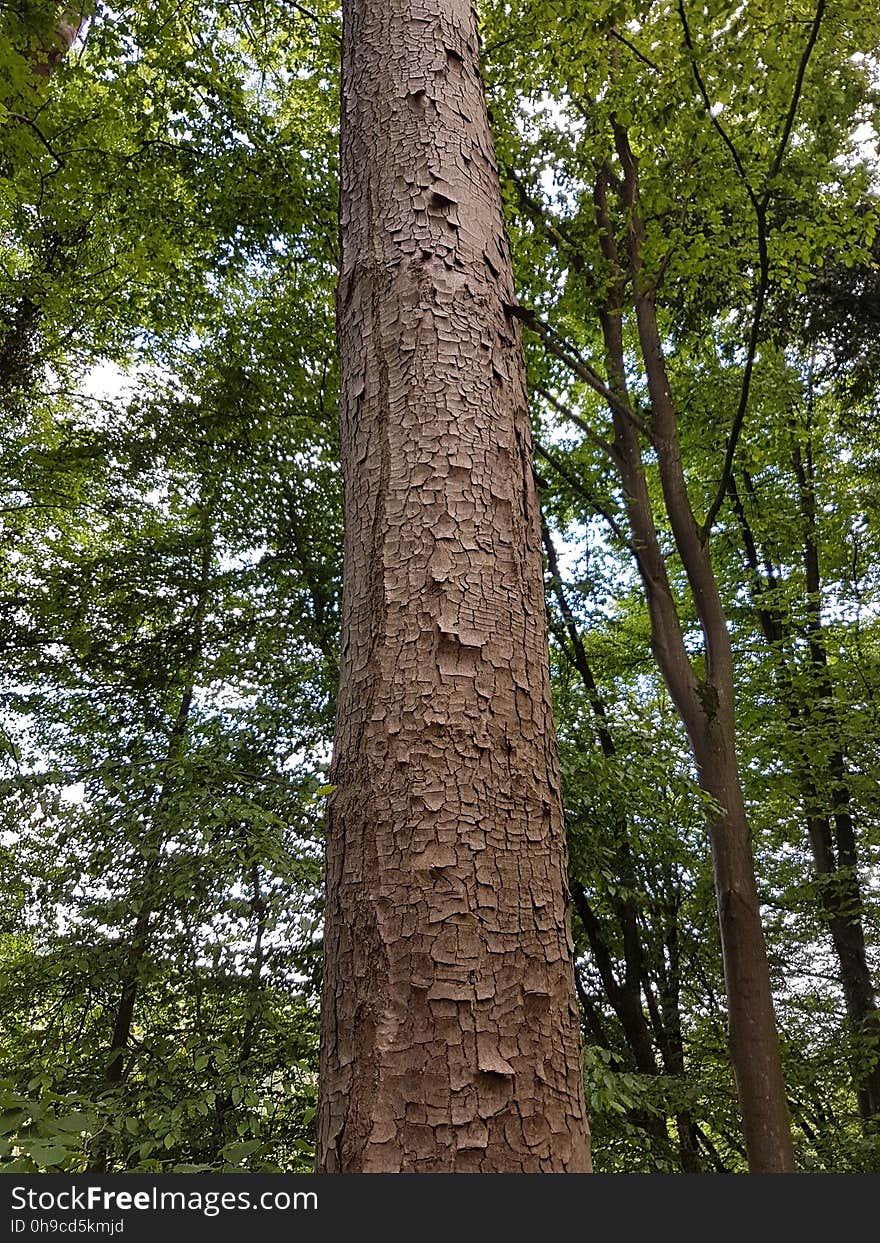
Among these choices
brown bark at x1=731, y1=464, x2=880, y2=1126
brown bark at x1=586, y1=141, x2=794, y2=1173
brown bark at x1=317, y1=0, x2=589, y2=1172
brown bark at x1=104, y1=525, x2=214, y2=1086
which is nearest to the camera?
brown bark at x1=317, y1=0, x2=589, y2=1172

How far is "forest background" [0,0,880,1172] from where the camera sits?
4.19 m

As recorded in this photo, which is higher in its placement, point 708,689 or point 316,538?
point 316,538

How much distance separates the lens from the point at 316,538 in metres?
7.14

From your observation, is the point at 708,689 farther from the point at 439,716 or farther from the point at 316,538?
the point at 439,716

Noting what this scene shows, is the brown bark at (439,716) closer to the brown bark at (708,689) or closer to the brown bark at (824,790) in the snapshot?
the brown bark at (708,689)

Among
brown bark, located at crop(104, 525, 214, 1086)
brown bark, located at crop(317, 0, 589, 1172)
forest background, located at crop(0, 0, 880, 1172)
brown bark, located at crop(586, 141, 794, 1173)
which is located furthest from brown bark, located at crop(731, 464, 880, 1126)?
brown bark, located at crop(317, 0, 589, 1172)

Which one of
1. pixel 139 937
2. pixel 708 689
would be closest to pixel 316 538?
pixel 708 689

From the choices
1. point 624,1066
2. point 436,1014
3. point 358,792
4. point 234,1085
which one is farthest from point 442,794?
point 624,1066

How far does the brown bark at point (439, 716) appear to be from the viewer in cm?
97

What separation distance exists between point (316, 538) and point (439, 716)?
6.15 metres

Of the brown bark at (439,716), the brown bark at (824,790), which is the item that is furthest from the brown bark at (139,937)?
the brown bark at (824,790)

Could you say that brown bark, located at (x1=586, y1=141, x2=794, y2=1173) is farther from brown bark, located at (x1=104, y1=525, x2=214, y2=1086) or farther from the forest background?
brown bark, located at (x1=104, y1=525, x2=214, y2=1086)

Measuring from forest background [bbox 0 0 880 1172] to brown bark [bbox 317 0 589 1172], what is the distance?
8.79 feet

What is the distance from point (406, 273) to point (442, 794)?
1077mm
